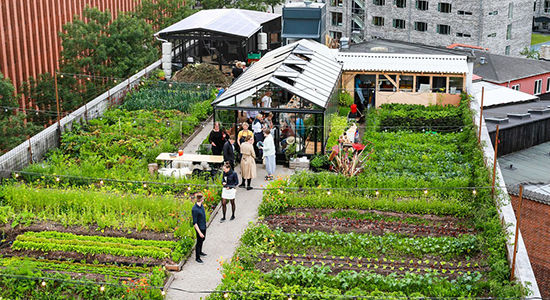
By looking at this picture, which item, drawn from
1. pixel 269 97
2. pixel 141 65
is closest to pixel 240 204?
pixel 269 97

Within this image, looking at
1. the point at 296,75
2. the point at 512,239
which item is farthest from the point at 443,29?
the point at 512,239

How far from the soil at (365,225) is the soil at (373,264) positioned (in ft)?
5.64

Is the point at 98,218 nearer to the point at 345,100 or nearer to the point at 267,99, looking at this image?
the point at 267,99

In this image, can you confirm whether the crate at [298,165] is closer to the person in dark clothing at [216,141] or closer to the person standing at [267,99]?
the person standing at [267,99]

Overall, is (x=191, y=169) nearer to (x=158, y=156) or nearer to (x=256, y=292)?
(x=158, y=156)

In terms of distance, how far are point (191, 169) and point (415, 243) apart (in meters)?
8.16

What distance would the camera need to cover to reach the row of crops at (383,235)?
16.7m

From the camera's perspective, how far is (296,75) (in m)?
27.2

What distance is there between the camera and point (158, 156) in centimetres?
2455

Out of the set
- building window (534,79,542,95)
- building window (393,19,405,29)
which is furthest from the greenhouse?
building window (393,19,405,29)

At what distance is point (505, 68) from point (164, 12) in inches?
899

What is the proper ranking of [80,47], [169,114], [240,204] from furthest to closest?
[80,47], [169,114], [240,204]

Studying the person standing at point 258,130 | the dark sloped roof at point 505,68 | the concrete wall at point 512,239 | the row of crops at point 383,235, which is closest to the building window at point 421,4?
the dark sloped roof at point 505,68

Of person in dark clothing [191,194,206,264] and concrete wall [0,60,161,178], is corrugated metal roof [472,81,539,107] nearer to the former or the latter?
concrete wall [0,60,161,178]
